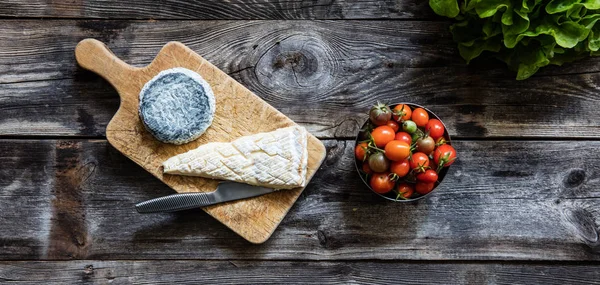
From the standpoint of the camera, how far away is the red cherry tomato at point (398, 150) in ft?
4.04

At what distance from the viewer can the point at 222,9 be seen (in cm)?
145

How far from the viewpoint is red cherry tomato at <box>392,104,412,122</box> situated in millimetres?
1293

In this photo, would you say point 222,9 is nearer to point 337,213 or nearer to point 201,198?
point 201,198

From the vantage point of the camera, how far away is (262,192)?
1.36 meters

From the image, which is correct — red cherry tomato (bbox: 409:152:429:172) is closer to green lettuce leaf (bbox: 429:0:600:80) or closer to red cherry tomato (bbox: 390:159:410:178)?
red cherry tomato (bbox: 390:159:410:178)

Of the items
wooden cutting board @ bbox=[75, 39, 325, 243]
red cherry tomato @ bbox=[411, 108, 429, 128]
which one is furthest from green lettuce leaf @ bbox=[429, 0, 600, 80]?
wooden cutting board @ bbox=[75, 39, 325, 243]

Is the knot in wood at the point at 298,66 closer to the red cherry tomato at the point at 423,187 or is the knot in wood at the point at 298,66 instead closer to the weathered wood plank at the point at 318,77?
the weathered wood plank at the point at 318,77

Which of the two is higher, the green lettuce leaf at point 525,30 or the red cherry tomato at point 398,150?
the green lettuce leaf at point 525,30

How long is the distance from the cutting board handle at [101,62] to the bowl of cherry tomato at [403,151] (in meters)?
0.62

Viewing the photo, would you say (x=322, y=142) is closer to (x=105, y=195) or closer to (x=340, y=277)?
(x=340, y=277)

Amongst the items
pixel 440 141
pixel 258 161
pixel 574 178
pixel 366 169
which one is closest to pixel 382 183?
pixel 366 169

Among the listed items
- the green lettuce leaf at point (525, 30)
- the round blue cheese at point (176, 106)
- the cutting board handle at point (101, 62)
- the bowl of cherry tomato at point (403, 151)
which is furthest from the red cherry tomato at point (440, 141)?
the cutting board handle at point (101, 62)

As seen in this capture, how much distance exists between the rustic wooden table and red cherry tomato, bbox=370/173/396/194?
0.14 metres

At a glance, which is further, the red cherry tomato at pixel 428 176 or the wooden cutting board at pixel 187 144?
the wooden cutting board at pixel 187 144
